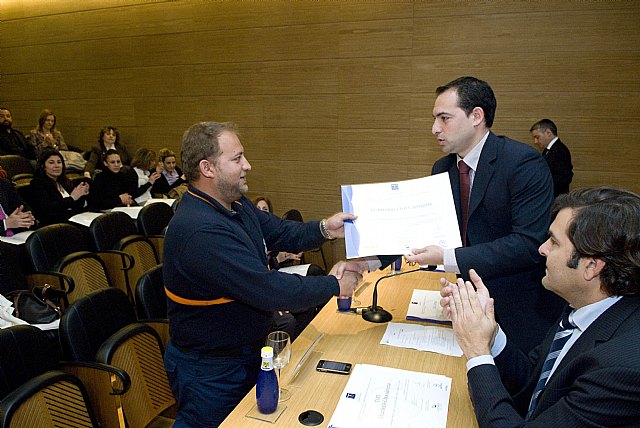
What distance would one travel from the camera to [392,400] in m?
1.61

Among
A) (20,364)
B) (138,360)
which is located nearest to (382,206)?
Result: (138,360)

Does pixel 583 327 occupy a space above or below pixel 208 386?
above

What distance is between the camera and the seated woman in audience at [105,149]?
7195 mm

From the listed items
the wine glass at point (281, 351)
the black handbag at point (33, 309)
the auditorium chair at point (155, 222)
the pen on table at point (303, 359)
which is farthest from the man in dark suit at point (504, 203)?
the auditorium chair at point (155, 222)

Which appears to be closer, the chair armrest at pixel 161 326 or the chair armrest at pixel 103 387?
the chair armrest at pixel 103 387

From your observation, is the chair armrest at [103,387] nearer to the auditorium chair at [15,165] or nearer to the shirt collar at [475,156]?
the shirt collar at [475,156]

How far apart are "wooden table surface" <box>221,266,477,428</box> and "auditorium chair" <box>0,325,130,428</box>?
903mm

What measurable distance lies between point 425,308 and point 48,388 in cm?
176

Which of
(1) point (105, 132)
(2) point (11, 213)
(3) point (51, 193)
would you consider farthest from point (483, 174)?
(1) point (105, 132)

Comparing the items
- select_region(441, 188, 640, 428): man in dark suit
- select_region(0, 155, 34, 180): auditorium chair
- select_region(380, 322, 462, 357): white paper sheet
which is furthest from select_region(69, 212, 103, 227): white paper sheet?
select_region(441, 188, 640, 428): man in dark suit

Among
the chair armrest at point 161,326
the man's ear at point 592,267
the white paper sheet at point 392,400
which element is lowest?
the chair armrest at point 161,326

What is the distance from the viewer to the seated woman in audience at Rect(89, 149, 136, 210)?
5750 mm

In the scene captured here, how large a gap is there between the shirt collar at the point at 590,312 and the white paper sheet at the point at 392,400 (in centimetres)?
51

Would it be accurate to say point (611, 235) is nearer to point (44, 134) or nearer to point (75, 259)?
point (75, 259)
